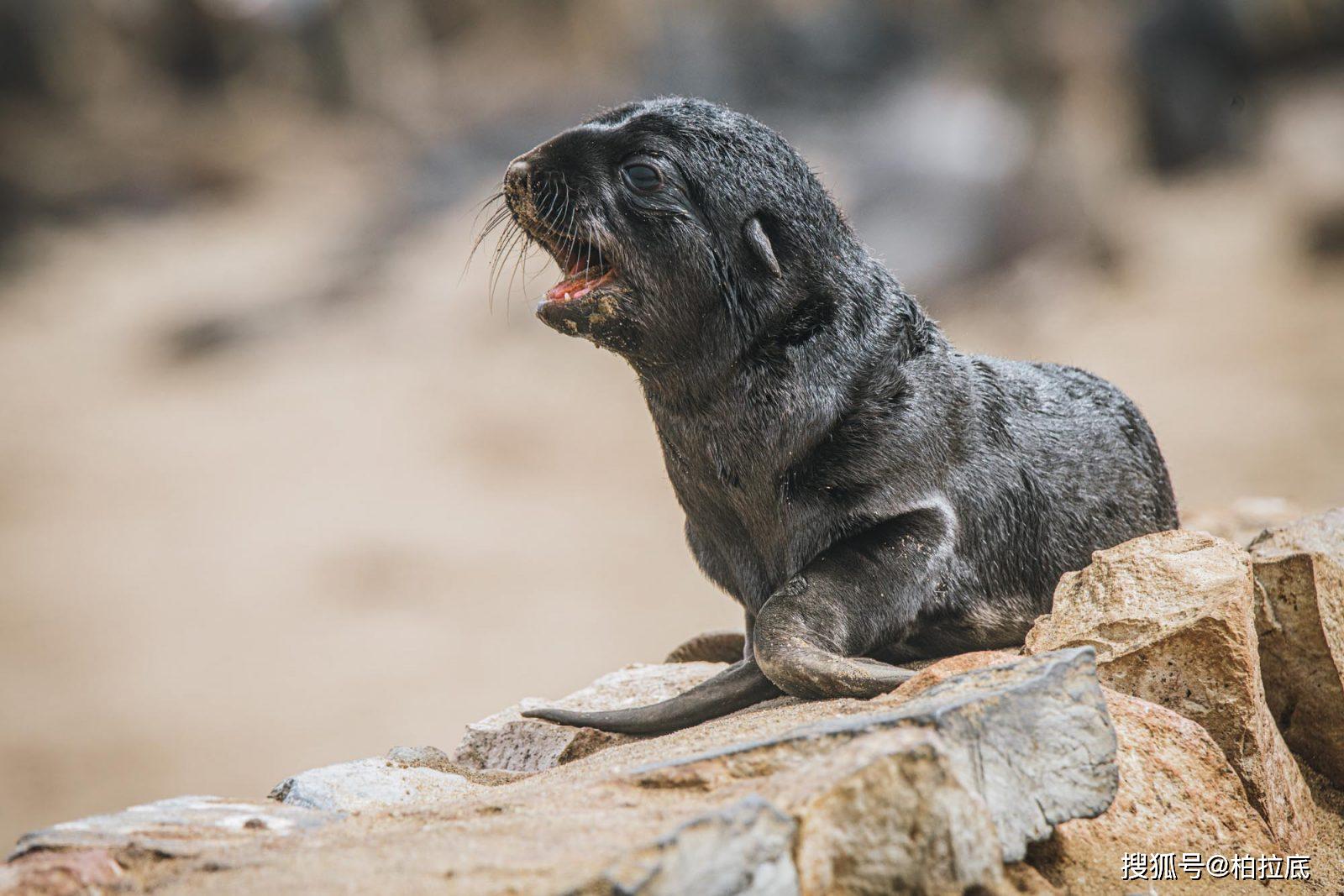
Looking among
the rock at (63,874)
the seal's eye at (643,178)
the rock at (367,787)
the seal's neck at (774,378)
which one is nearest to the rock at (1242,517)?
the seal's neck at (774,378)

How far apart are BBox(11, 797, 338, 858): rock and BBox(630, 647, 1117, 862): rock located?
0.87 metres

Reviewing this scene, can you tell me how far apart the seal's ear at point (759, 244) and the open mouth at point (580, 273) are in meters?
0.42

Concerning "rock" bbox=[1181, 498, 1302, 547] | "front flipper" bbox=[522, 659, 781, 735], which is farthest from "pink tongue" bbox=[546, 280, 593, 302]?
"rock" bbox=[1181, 498, 1302, 547]

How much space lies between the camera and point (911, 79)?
1972 centimetres

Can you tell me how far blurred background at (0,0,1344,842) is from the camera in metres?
13.0

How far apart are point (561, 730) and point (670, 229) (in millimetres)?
1858

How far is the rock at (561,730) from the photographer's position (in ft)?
13.9

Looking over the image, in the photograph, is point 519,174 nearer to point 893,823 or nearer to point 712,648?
point 893,823

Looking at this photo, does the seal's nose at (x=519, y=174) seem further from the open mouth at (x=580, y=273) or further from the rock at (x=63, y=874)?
the rock at (x=63, y=874)

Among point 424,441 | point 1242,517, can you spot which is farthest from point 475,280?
point 1242,517

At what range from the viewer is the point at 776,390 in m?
3.78

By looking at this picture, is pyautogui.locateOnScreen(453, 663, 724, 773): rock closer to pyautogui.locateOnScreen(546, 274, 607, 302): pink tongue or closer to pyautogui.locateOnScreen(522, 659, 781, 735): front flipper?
pyautogui.locateOnScreen(522, 659, 781, 735): front flipper

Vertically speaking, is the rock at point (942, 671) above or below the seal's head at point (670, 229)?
below

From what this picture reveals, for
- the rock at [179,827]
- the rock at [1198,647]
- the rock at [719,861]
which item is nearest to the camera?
the rock at [719,861]
